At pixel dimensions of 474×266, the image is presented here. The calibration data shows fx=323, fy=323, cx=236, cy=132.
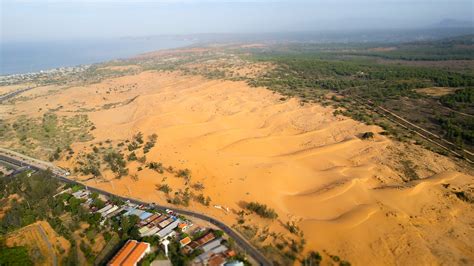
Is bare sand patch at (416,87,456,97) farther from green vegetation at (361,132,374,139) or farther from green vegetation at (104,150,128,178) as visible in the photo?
green vegetation at (104,150,128,178)

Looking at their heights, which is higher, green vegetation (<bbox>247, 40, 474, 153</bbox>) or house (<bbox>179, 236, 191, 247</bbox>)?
green vegetation (<bbox>247, 40, 474, 153</bbox>)

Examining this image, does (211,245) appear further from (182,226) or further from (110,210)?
(110,210)

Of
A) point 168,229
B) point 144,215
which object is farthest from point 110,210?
point 168,229

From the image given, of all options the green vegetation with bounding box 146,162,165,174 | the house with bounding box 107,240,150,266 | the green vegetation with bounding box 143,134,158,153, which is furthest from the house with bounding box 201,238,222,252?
the green vegetation with bounding box 143,134,158,153

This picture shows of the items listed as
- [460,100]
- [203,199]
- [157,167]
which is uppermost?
[460,100]

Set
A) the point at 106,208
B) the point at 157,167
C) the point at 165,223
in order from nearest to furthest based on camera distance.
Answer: the point at 165,223, the point at 106,208, the point at 157,167

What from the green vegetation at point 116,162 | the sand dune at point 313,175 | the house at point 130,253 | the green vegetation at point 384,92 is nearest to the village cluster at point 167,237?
the house at point 130,253

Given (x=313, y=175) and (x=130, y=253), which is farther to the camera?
(x=313, y=175)
